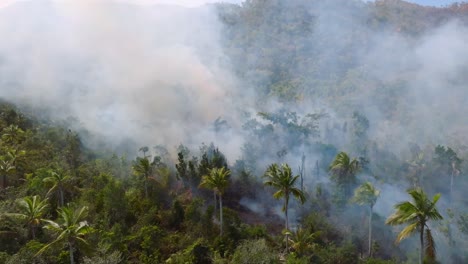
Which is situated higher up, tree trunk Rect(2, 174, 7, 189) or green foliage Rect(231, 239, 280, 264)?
tree trunk Rect(2, 174, 7, 189)

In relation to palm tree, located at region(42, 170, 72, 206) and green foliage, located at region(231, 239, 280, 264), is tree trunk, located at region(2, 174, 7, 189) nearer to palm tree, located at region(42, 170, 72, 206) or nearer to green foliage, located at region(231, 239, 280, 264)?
palm tree, located at region(42, 170, 72, 206)

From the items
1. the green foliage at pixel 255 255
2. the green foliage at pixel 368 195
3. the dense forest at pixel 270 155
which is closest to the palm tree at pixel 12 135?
the dense forest at pixel 270 155

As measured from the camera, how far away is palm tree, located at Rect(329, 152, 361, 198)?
5888 cm

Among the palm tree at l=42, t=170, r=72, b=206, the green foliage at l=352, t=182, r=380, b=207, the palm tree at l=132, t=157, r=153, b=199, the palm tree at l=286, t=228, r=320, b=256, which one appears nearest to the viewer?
the palm tree at l=286, t=228, r=320, b=256

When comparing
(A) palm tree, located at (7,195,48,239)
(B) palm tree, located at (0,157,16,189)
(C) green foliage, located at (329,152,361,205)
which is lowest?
(A) palm tree, located at (7,195,48,239)

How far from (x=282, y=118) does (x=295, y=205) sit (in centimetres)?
2885

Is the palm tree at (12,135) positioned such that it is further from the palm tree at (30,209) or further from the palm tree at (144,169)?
the palm tree at (30,209)

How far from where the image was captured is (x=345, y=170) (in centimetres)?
5928

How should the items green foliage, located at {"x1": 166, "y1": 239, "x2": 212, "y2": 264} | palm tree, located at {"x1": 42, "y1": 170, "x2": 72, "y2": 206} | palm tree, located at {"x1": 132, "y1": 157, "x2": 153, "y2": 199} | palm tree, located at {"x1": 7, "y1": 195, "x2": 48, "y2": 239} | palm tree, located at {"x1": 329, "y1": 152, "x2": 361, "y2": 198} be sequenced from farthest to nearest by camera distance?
palm tree, located at {"x1": 329, "y1": 152, "x2": 361, "y2": 198} → palm tree, located at {"x1": 132, "y1": 157, "x2": 153, "y2": 199} → palm tree, located at {"x1": 42, "y1": 170, "x2": 72, "y2": 206} → green foliage, located at {"x1": 166, "y1": 239, "x2": 212, "y2": 264} → palm tree, located at {"x1": 7, "y1": 195, "x2": 48, "y2": 239}

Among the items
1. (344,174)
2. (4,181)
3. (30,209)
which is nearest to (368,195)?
(344,174)

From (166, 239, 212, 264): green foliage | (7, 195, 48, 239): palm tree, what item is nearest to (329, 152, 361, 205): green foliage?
(166, 239, 212, 264): green foliage

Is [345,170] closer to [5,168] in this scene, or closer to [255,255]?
[255,255]

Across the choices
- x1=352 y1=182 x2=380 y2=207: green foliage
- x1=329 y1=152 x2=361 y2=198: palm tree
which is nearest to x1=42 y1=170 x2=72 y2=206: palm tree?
x1=352 y1=182 x2=380 y2=207: green foliage

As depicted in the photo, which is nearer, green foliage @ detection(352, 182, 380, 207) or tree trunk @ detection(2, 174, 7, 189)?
green foliage @ detection(352, 182, 380, 207)
